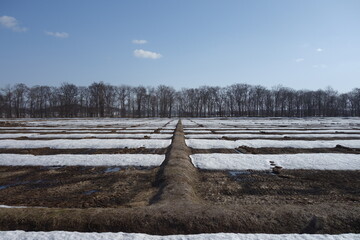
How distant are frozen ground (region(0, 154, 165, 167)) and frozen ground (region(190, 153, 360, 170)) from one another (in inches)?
99.8

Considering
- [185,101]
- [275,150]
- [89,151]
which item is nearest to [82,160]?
[89,151]

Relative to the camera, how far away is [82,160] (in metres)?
10.9

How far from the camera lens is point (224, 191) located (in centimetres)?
692

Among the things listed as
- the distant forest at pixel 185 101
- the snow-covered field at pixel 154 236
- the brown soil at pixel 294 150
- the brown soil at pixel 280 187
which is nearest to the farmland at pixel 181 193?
the brown soil at pixel 280 187

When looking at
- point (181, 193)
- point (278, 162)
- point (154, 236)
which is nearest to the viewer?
point (154, 236)

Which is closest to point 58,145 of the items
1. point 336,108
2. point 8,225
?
point 8,225

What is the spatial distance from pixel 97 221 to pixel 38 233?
1.19 m

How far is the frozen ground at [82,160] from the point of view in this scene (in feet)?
34.1

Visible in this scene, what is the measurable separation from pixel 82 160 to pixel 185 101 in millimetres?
113155

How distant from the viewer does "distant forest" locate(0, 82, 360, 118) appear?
10438 centimetres

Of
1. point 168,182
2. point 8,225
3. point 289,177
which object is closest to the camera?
point 8,225

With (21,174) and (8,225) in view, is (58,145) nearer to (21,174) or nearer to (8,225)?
(21,174)

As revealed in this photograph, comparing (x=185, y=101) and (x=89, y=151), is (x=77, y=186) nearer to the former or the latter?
(x=89, y=151)

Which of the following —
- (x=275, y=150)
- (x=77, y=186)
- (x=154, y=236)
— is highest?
(x=275, y=150)
